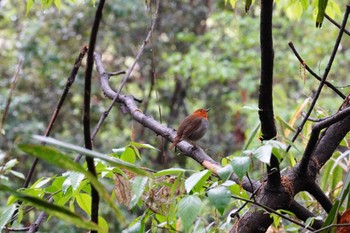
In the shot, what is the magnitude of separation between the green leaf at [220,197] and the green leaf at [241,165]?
27 mm

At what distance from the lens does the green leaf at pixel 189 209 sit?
681mm

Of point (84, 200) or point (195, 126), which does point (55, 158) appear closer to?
point (84, 200)

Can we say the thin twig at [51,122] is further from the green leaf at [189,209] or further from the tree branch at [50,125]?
the green leaf at [189,209]

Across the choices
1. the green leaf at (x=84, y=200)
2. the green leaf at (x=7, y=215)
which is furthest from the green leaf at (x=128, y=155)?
the green leaf at (x=7, y=215)

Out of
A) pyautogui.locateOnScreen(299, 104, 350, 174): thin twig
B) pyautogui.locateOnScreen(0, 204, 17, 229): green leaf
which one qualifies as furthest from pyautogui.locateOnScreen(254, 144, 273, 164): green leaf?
pyautogui.locateOnScreen(0, 204, 17, 229): green leaf

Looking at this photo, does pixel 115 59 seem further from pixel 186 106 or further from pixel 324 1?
pixel 324 1

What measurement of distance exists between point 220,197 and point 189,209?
0.04 m

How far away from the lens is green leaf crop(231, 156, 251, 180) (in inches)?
28.7

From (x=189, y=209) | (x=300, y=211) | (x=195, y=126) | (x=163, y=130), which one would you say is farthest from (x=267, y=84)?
(x=195, y=126)

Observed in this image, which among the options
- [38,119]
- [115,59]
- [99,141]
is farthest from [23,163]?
[115,59]

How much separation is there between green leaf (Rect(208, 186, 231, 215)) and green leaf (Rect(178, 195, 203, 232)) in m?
0.02

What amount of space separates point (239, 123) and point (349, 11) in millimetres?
6399

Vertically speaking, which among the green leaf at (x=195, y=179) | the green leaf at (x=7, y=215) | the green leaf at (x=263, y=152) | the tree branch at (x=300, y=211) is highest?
the green leaf at (x=263, y=152)

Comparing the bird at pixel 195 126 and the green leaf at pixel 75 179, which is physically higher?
the green leaf at pixel 75 179
